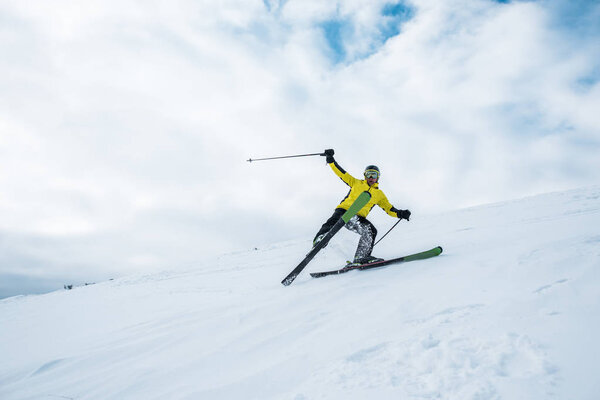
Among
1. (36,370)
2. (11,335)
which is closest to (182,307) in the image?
(36,370)

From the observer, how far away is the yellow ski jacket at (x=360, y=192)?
5789 mm

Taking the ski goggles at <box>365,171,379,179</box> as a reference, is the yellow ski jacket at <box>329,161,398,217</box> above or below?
below

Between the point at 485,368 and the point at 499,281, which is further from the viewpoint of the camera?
the point at 499,281

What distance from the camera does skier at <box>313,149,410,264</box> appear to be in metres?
5.66

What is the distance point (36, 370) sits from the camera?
142 inches

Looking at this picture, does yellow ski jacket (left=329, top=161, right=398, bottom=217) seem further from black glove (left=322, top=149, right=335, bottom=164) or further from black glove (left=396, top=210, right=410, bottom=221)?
black glove (left=322, top=149, right=335, bottom=164)

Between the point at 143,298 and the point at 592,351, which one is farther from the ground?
the point at 143,298

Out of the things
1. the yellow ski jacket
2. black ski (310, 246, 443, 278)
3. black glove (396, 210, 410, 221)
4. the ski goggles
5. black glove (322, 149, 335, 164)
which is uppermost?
black glove (322, 149, 335, 164)

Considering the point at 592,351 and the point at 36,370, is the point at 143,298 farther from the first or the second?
the point at 592,351

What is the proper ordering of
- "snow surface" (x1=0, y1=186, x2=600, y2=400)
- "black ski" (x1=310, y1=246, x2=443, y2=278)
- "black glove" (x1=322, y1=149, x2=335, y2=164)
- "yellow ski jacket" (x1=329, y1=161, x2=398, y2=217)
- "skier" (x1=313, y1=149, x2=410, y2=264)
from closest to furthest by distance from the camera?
"snow surface" (x1=0, y1=186, x2=600, y2=400) < "black ski" (x1=310, y1=246, x2=443, y2=278) < "skier" (x1=313, y1=149, x2=410, y2=264) < "yellow ski jacket" (x1=329, y1=161, x2=398, y2=217) < "black glove" (x1=322, y1=149, x2=335, y2=164)

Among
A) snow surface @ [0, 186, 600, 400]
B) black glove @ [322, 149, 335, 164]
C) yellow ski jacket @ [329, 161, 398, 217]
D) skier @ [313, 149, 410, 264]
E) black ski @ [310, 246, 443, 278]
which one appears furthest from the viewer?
black glove @ [322, 149, 335, 164]

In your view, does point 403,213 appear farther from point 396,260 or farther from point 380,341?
point 380,341

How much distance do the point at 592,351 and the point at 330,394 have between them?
1531 millimetres

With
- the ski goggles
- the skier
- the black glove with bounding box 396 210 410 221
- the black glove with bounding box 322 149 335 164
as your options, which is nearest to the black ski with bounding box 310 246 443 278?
the skier
